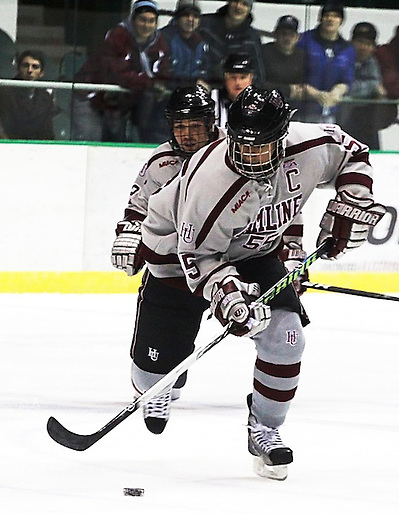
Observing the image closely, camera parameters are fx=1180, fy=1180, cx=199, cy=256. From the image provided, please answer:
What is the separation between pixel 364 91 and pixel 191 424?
3.32 m

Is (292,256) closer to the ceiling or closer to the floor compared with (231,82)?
closer to the ceiling

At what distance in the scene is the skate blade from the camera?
261 cm

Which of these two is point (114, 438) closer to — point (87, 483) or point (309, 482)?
point (87, 483)

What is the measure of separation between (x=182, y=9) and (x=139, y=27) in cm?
23

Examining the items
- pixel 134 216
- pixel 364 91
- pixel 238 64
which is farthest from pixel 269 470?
pixel 364 91

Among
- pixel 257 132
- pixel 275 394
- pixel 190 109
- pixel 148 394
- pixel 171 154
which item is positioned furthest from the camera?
pixel 171 154

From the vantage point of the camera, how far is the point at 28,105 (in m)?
5.58

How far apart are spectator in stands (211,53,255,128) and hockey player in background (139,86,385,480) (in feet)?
8.92

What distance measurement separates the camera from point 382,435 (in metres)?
3.08

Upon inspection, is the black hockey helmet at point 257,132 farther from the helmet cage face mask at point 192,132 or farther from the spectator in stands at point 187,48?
the spectator in stands at point 187,48

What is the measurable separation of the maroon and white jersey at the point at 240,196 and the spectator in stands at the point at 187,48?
3050 mm

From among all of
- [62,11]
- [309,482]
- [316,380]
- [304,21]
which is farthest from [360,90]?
[309,482]

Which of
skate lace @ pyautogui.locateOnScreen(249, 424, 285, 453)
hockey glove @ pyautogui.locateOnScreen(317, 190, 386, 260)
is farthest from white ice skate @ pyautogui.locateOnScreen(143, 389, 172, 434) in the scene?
hockey glove @ pyautogui.locateOnScreen(317, 190, 386, 260)

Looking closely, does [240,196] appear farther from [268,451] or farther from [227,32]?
[227,32]
